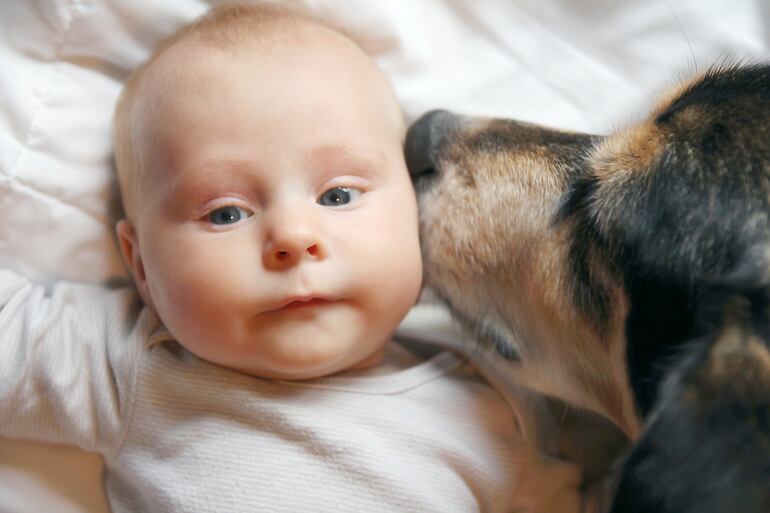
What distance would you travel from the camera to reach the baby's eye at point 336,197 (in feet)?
3.75

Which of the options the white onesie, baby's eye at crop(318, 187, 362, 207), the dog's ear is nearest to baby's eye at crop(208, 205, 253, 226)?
baby's eye at crop(318, 187, 362, 207)

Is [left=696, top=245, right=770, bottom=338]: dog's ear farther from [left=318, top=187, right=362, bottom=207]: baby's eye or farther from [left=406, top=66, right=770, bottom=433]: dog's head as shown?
[left=318, top=187, right=362, bottom=207]: baby's eye

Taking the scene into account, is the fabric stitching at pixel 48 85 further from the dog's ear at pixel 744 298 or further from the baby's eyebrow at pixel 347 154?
the dog's ear at pixel 744 298

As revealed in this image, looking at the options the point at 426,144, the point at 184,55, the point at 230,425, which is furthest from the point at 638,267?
the point at 184,55

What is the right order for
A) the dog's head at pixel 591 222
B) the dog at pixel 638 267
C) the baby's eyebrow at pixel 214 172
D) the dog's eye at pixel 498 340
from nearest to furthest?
1. the dog at pixel 638 267
2. the dog's head at pixel 591 222
3. the baby's eyebrow at pixel 214 172
4. the dog's eye at pixel 498 340

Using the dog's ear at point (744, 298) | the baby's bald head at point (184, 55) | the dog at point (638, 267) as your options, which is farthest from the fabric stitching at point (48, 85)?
the dog's ear at point (744, 298)

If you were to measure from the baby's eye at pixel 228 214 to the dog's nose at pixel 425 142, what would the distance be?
0.30 m

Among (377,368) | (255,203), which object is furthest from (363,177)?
(377,368)

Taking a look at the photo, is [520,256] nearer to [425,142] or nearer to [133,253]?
[425,142]

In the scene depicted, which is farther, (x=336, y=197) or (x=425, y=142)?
(x=425, y=142)

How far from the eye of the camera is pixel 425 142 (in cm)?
128

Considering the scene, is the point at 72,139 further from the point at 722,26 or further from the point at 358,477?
the point at 722,26

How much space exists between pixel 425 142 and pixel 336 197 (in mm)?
211

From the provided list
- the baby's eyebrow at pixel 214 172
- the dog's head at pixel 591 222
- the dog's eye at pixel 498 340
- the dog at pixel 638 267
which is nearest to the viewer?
the dog at pixel 638 267
